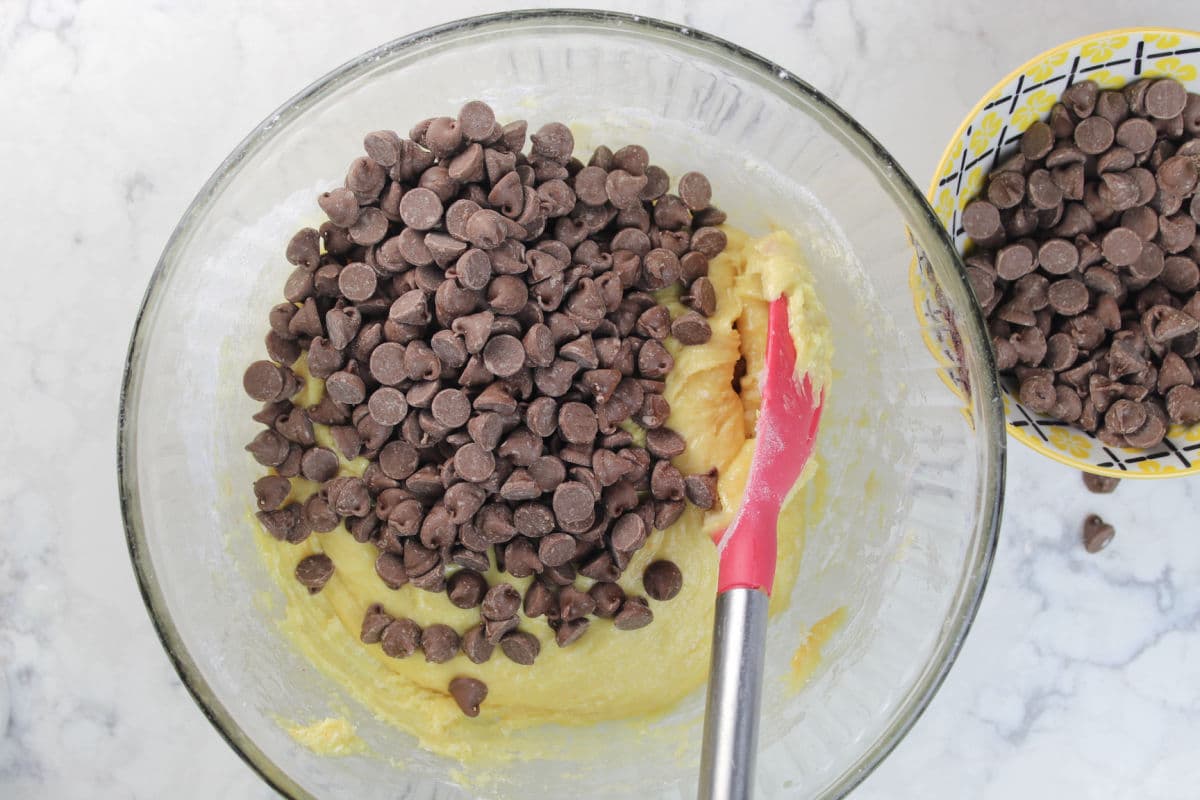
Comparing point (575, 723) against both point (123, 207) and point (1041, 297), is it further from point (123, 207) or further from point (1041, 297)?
point (123, 207)

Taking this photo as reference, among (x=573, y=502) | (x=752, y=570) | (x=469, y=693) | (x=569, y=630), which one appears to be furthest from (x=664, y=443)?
(x=469, y=693)

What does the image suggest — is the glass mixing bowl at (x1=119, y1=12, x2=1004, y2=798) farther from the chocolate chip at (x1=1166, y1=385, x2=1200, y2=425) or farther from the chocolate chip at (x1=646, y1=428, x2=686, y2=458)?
the chocolate chip at (x1=1166, y1=385, x2=1200, y2=425)

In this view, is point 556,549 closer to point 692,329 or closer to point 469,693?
point 469,693

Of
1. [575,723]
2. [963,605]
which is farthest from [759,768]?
[963,605]

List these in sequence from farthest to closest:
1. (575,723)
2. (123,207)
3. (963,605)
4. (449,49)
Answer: (123,207) < (575,723) < (449,49) < (963,605)

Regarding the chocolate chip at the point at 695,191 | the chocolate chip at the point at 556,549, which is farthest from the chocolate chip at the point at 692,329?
the chocolate chip at the point at 556,549
